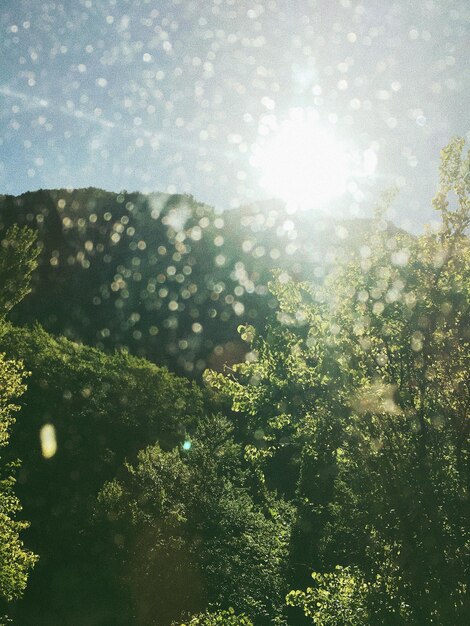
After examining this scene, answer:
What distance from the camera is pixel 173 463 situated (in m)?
27.8

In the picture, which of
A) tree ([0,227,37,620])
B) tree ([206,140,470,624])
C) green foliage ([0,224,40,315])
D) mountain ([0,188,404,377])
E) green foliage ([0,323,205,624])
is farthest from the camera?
mountain ([0,188,404,377])

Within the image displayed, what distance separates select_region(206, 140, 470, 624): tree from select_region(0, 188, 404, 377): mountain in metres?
59.4

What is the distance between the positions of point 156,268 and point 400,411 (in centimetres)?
7538

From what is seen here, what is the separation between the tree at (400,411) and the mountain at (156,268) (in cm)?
5944

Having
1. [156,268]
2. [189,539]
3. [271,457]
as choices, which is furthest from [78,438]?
[156,268]

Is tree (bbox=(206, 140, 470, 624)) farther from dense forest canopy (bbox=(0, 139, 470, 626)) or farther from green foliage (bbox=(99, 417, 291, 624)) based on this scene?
green foliage (bbox=(99, 417, 291, 624))

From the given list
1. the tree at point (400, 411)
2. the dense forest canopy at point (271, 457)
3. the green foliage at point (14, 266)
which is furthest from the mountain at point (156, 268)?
the tree at point (400, 411)

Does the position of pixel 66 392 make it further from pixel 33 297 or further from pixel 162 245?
pixel 162 245

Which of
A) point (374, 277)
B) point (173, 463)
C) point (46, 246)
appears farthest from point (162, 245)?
point (374, 277)

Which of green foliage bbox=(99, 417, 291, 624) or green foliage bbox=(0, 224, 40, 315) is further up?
green foliage bbox=(0, 224, 40, 315)

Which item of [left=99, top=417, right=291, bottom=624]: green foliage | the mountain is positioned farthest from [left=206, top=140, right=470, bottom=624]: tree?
the mountain

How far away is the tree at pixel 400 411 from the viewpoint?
666 centimetres

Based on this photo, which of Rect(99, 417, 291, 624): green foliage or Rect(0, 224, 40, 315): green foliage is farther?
Rect(99, 417, 291, 624): green foliage

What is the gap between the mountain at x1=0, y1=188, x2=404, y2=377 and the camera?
6962 cm
